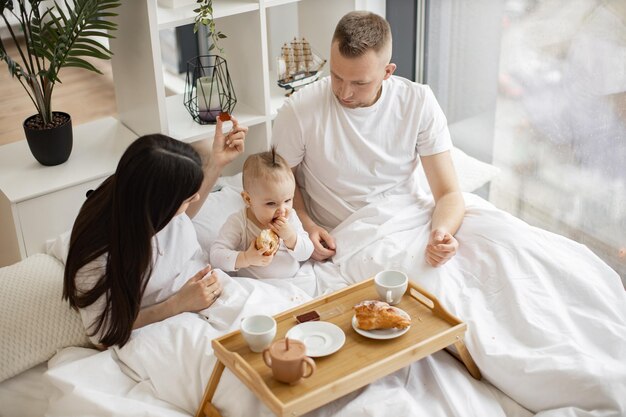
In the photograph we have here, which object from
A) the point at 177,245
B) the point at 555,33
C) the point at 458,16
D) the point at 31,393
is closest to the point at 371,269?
the point at 177,245

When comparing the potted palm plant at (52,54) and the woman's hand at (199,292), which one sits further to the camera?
the potted palm plant at (52,54)

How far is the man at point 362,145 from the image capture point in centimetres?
235

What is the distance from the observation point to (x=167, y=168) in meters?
1.82

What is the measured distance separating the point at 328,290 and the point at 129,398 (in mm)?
604

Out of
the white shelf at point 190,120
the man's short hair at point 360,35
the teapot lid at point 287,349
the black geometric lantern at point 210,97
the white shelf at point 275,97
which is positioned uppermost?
the man's short hair at point 360,35

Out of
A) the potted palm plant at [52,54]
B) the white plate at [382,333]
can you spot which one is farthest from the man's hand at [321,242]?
the potted palm plant at [52,54]

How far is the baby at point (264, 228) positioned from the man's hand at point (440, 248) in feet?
1.06

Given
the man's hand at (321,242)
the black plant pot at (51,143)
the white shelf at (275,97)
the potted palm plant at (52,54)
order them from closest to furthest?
the man's hand at (321,242), the potted palm plant at (52,54), the black plant pot at (51,143), the white shelf at (275,97)

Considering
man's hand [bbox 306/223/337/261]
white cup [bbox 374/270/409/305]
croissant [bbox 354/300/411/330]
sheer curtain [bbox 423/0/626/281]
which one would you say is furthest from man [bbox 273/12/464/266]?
sheer curtain [bbox 423/0/626/281]

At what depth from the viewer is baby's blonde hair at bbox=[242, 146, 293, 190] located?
208cm

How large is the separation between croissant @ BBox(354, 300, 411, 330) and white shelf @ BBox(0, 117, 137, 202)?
3.85 ft

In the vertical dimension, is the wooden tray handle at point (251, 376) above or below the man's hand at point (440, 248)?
below

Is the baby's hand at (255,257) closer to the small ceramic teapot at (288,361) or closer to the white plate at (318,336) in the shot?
the white plate at (318,336)

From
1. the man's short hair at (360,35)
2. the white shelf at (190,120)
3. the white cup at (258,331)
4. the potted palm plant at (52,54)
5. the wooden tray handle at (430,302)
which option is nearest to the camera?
the white cup at (258,331)
